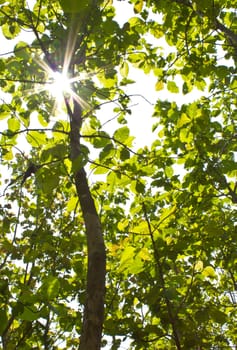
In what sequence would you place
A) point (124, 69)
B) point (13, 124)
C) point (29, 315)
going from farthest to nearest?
point (124, 69) < point (13, 124) < point (29, 315)

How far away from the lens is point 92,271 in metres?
1.90

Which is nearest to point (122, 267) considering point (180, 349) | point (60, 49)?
point (180, 349)

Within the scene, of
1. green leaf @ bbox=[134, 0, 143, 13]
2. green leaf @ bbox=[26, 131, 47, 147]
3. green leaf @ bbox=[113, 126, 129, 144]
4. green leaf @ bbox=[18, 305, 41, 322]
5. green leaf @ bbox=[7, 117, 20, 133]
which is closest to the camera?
green leaf @ bbox=[18, 305, 41, 322]

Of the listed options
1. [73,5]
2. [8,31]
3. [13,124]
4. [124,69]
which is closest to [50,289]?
[73,5]

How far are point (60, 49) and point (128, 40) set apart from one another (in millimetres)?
854

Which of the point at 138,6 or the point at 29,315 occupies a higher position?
the point at 138,6

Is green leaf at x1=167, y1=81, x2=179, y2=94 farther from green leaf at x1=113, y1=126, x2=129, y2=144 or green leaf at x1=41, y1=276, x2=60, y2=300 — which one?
green leaf at x1=41, y1=276, x2=60, y2=300

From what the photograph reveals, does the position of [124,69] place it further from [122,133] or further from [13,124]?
[122,133]

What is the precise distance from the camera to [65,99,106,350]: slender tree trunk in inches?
67.1

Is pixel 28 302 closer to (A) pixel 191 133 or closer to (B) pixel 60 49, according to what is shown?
(B) pixel 60 49

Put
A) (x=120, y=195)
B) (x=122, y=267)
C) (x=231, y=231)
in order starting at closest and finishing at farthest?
(x=122, y=267), (x=231, y=231), (x=120, y=195)

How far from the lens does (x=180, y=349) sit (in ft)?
6.27

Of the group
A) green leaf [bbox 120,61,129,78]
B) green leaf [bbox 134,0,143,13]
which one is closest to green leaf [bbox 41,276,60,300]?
green leaf [bbox 120,61,129,78]

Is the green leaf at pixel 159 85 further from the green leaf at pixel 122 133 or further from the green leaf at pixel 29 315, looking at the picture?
the green leaf at pixel 29 315
